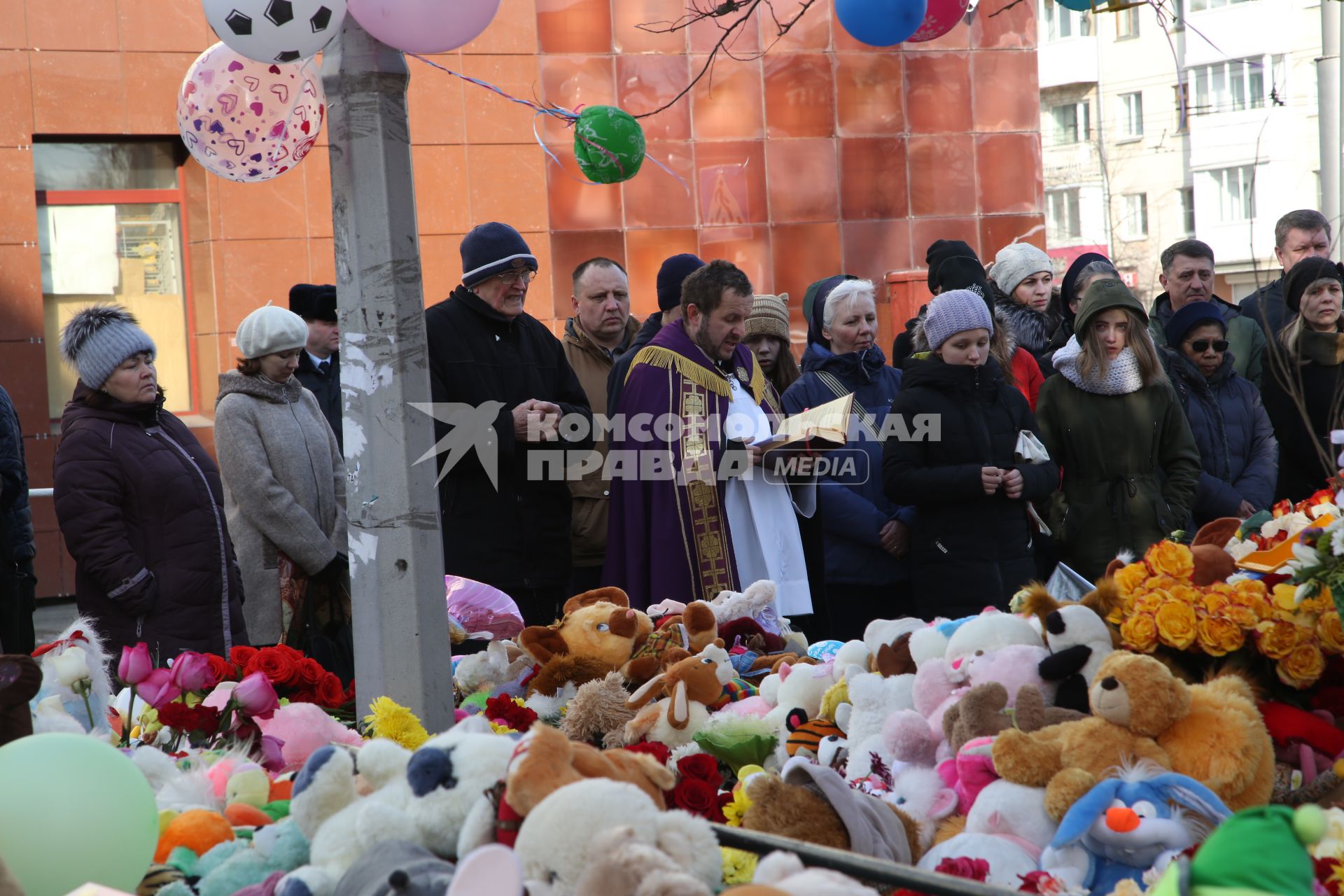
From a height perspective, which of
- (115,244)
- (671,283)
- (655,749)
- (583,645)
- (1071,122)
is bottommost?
(655,749)

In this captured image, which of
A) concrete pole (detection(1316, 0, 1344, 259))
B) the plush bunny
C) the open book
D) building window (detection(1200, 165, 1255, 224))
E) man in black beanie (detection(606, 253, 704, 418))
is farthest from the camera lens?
building window (detection(1200, 165, 1255, 224))

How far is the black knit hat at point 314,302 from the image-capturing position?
6121 mm

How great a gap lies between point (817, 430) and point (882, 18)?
1.38m

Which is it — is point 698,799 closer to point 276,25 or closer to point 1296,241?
point 276,25

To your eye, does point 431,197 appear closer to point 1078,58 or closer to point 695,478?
point 695,478

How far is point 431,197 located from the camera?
380 inches

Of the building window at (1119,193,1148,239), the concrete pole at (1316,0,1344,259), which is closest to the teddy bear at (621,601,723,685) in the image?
the concrete pole at (1316,0,1344,259)

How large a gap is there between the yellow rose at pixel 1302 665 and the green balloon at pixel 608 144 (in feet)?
13.0

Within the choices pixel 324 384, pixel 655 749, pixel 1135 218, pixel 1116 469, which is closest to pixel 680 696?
pixel 655 749

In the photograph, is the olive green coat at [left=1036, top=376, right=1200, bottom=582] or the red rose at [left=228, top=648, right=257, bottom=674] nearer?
the red rose at [left=228, top=648, right=257, bottom=674]

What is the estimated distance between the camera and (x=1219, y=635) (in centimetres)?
231

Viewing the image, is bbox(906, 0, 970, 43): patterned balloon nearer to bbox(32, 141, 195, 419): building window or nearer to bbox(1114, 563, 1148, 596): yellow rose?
bbox(1114, 563, 1148, 596): yellow rose

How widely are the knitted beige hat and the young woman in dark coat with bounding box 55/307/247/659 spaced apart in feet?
8.01

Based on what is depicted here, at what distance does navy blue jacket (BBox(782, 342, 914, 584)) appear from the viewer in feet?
17.1
